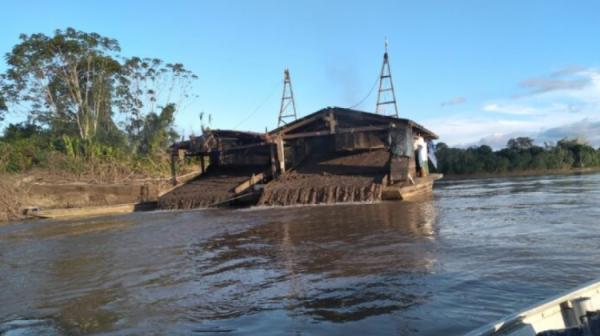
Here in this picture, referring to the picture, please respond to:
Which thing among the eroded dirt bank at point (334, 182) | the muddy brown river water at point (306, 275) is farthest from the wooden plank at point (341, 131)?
the muddy brown river water at point (306, 275)

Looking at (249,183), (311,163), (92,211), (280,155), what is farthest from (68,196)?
(311,163)

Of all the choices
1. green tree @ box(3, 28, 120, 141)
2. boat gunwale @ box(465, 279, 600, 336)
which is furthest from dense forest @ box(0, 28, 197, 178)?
boat gunwale @ box(465, 279, 600, 336)

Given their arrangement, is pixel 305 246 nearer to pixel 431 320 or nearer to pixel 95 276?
pixel 95 276

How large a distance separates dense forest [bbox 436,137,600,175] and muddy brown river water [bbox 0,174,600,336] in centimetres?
3187

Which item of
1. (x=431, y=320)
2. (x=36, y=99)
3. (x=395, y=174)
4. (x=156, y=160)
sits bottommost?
(x=431, y=320)

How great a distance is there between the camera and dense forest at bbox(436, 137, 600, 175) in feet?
135

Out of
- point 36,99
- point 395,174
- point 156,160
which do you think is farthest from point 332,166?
point 36,99

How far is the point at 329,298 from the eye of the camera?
4.86 meters

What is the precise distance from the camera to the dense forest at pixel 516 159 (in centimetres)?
4122

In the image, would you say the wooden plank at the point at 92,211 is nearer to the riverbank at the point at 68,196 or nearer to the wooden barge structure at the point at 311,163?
the riverbank at the point at 68,196

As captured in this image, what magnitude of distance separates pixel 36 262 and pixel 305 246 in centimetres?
445

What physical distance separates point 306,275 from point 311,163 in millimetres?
13353

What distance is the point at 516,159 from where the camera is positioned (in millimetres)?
41562

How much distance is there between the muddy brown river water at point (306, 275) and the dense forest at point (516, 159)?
31875 mm
